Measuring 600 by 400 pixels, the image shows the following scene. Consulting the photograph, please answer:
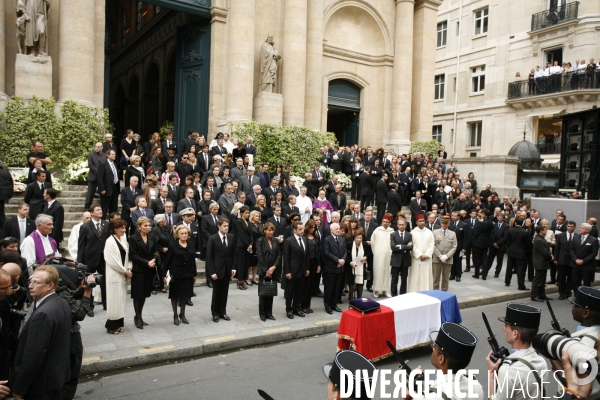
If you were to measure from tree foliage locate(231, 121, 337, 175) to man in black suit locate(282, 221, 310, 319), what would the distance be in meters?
9.43

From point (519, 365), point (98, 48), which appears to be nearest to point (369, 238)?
point (519, 365)

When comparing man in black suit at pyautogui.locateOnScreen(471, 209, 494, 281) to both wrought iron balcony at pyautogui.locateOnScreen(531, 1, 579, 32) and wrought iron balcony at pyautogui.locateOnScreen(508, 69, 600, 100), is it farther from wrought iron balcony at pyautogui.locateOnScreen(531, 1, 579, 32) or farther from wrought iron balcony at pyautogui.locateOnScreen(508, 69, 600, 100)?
wrought iron balcony at pyautogui.locateOnScreen(531, 1, 579, 32)

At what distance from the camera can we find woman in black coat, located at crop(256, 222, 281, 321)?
8836 millimetres

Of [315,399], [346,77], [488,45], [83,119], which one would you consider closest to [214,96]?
[83,119]

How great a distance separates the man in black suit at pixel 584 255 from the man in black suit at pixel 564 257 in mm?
125

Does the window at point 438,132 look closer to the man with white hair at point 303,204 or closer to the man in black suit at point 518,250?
the man in black suit at point 518,250

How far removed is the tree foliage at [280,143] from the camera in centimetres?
1834

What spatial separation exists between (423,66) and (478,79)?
575 inches

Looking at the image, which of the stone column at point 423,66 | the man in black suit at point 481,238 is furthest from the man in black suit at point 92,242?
the stone column at point 423,66

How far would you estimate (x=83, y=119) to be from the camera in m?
15.1

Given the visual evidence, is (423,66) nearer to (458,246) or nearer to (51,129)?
(458,246)

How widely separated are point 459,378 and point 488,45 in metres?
38.3

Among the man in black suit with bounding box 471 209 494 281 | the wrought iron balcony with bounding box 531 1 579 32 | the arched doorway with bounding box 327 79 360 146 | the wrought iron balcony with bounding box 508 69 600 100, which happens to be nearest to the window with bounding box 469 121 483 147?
the wrought iron balcony with bounding box 508 69 600 100

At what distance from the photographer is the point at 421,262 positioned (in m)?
10.8
